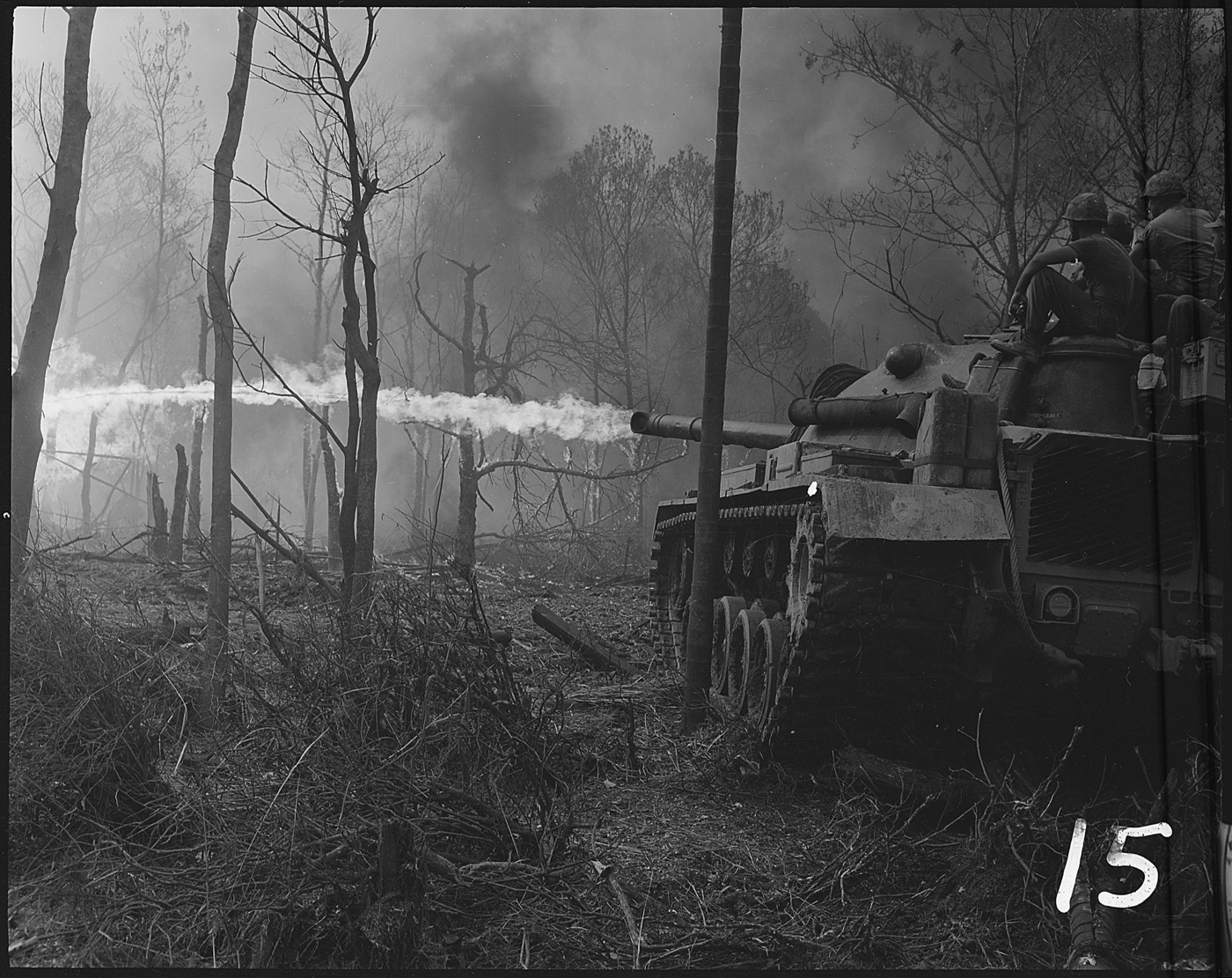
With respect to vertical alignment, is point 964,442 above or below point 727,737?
above

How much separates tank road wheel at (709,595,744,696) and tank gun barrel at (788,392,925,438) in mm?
1304

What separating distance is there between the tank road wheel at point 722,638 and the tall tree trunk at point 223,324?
3.18 m

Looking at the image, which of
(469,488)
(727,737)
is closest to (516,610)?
(469,488)

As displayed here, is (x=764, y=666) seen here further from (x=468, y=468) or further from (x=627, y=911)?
(x=468, y=468)

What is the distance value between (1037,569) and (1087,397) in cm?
117

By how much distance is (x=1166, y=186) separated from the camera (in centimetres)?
591

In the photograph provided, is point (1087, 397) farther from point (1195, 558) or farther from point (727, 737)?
point (727, 737)

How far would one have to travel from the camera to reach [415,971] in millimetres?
3479

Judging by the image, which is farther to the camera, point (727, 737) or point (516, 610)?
point (516, 610)

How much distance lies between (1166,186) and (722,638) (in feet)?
12.5

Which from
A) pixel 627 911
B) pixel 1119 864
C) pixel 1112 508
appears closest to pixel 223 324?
pixel 627 911

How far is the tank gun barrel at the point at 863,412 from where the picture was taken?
6195mm

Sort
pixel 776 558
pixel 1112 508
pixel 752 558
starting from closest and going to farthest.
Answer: pixel 1112 508 → pixel 776 558 → pixel 752 558

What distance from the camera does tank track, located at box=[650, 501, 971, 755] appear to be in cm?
533
